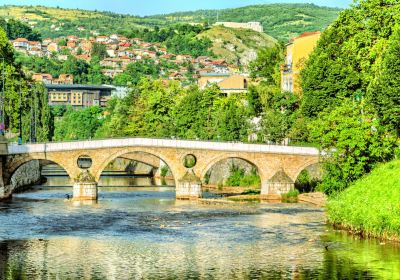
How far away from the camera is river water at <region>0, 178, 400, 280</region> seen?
171 feet

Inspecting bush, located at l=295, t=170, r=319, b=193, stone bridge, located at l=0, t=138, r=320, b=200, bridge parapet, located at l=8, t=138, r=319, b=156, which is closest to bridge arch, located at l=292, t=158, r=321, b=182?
stone bridge, located at l=0, t=138, r=320, b=200

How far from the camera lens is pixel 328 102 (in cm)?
9506

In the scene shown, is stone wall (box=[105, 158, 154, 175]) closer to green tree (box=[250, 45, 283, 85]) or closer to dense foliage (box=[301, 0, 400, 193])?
green tree (box=[250, 45, 283, 85])

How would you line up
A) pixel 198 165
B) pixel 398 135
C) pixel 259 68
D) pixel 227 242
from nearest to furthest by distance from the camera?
pixel 227 242 < pixel 398 135 < pixel 198 165 < pixel 259 68

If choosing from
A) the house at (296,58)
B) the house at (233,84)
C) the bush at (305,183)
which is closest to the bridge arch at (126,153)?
the bush at (305,183)

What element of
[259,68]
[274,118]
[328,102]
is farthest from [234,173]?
[259,68]

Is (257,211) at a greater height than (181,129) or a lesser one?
lesser

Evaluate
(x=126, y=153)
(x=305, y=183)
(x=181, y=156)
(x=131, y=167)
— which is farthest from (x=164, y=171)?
(x=305, y=183)

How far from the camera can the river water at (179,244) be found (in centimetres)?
5203

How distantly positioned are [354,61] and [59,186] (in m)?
33.3

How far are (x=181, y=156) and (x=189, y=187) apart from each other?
3463 millimetres

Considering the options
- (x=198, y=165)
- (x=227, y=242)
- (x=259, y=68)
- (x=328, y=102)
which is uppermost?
(x=259, y=68)

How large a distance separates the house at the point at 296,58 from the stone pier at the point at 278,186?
74.6ft

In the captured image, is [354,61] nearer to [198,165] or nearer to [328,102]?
[328,102]
